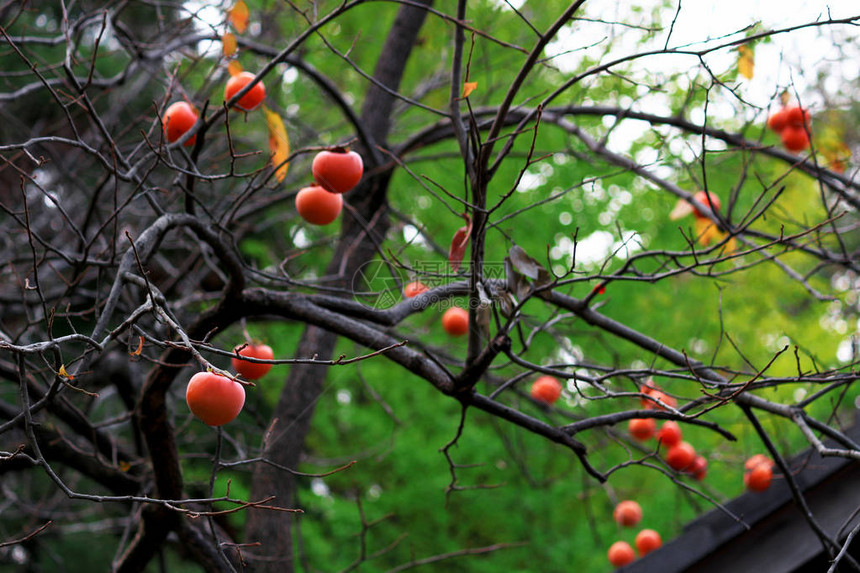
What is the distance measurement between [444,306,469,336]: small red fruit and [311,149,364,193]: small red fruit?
1.02 m

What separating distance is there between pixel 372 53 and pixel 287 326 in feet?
8.65

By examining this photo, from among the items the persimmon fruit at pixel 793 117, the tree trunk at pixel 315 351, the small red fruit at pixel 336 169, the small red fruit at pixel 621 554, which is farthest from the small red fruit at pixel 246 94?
the small red fruit at pixel 621 554

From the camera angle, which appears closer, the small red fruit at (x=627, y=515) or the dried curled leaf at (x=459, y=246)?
the dried curled leaf at (x=459, y=246)

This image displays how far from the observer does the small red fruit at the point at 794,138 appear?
318 cm

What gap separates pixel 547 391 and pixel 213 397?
2401 millimetres

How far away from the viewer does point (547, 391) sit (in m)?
3.54

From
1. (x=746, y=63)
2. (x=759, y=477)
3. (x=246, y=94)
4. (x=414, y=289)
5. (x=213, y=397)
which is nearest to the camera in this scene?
(x=213, y=397)

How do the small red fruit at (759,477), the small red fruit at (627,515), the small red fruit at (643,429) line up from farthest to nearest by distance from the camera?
the small red fruit at (627,515)
the small red fruit at (643,429)
the small red fruit at (759,477)

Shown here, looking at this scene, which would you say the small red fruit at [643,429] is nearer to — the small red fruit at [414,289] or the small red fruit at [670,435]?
the small red fruit at [670,435]

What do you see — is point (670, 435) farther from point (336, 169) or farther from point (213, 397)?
point (213, 397)

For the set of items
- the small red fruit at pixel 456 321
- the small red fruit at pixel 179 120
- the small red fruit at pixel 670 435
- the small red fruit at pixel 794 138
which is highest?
the small red fruit at pixel 179 120

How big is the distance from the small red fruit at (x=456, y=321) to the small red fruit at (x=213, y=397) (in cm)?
157

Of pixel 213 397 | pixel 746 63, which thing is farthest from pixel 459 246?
pixel 746 63

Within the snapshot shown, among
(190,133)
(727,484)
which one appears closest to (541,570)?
(727,484)
